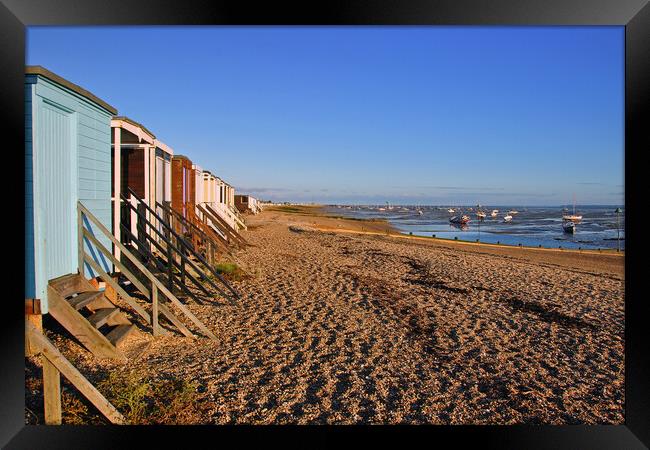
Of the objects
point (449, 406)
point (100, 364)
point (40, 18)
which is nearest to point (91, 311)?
point (100, 364)

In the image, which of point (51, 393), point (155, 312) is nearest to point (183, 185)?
point (155, 312)

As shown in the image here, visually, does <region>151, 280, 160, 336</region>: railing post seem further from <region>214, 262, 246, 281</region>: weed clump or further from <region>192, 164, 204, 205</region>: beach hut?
<region>192, 164, 204, 205</region>: beach hut

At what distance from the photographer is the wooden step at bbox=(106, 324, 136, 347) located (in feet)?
18.2

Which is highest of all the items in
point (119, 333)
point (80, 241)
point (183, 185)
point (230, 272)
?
point (183, 185)

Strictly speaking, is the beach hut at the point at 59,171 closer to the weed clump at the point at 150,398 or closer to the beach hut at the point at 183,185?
the weed clump at the point at 150,398

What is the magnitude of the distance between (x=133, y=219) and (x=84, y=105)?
3093 millimetres

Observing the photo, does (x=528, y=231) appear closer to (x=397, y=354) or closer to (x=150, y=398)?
(x=397, y=354)

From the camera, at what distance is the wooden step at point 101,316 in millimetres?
5574

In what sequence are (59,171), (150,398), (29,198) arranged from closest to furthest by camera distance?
(150,398) < (29,198) < (59,171)

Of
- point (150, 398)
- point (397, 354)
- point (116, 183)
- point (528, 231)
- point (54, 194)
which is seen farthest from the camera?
point (528, 231)

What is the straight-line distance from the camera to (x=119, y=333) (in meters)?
5.80

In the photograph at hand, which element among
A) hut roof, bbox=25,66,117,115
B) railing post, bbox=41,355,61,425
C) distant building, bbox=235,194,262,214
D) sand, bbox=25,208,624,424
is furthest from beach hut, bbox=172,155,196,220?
distant building, bbox=235,194,262,214

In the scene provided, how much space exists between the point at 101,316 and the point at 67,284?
58 cm

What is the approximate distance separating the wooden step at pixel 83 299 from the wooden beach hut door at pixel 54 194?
1.10 feet
